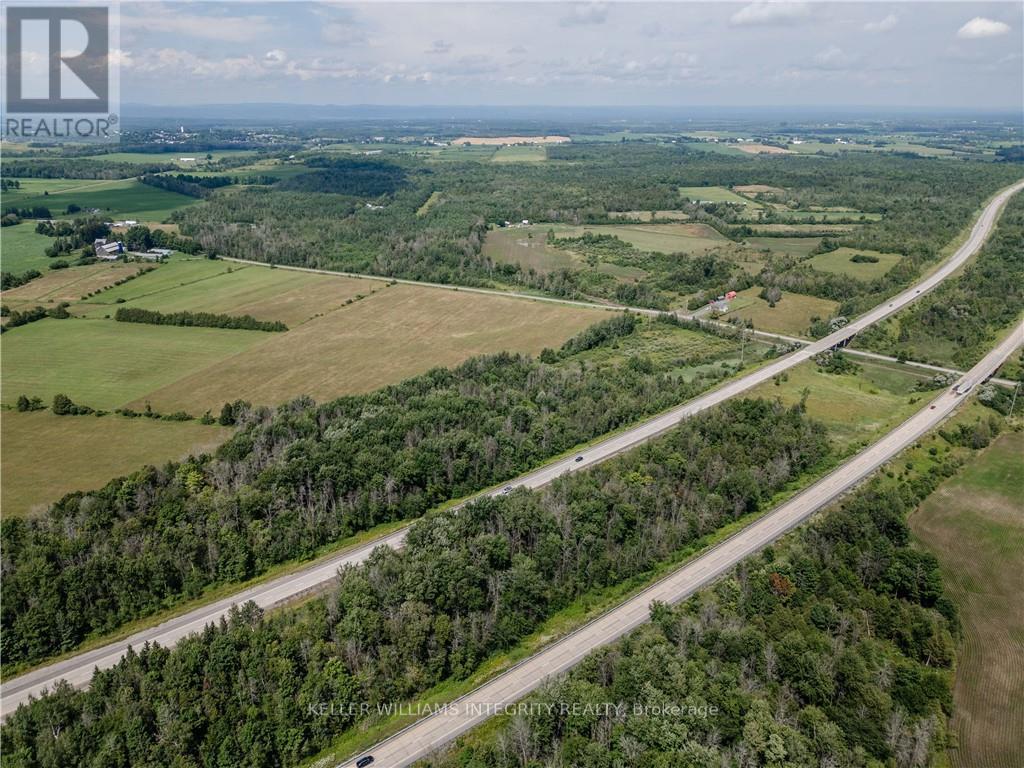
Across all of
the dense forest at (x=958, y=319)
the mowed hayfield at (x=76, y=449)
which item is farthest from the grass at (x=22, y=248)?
the dense forest at (x=958, y=319)

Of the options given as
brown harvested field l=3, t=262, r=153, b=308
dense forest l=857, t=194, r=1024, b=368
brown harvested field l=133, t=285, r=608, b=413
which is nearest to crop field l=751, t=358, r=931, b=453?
dense forest l=857, t=194, r=1024, b=368

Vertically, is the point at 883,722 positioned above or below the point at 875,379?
below

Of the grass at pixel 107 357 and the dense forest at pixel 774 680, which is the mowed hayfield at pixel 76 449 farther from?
the dense forest at pixel 774 680

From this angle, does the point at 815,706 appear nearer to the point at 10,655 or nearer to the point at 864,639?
the point at 864,639

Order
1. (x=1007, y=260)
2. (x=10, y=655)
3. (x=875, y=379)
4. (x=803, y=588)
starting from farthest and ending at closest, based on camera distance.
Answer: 1. (x=1007, y=260)
2. (x=875, y=379)
3. (x=803, y=588)
4. (x=10, y=655)

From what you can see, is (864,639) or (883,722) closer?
(883,722)

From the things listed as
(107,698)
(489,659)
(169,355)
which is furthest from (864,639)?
(169,355)
